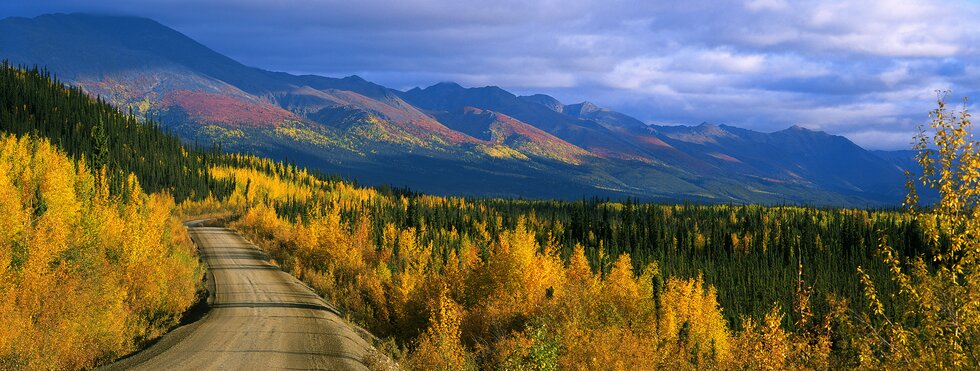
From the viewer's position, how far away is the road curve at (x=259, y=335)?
30.4 m

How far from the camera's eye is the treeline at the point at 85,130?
529 ft

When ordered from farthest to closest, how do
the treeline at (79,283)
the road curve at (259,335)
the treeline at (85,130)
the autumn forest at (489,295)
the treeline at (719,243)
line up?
the treeline at (85,130)
the treeline at (719,243)
the treeline at (79,283)
the road curve at (259,335)
the autumn forest at (489,295)

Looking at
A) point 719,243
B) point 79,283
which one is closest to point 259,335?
point 79,283

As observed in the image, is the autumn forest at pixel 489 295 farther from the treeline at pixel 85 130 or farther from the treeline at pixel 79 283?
the treeline at pixel 85 130

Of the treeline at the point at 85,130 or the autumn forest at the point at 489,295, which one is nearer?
the autumn forest at the point at 489,295

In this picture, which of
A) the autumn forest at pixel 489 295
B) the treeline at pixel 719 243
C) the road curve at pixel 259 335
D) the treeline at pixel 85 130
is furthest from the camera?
the treeline at pixel 85 130

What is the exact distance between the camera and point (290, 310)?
4525 cm

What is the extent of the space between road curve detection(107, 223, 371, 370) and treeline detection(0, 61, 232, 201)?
123 meters

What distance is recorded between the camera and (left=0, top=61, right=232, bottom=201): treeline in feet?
529

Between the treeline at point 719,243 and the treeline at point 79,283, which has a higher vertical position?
the treeline at point 79,283

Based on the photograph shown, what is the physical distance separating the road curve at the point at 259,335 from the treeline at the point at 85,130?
12343 cm

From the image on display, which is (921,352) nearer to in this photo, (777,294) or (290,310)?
(290,310)

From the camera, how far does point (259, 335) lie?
36.4 meters

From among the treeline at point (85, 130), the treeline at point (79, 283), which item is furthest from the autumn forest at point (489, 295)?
the treeline at point (85, 130)
